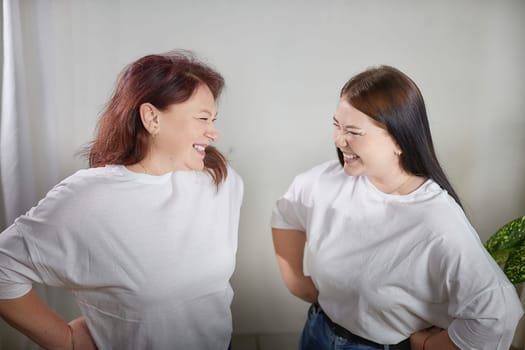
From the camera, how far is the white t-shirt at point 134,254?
0.92 metres

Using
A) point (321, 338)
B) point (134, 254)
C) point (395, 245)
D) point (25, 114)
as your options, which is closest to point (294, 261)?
point (321, 338)

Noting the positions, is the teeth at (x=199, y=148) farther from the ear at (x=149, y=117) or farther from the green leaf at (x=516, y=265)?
the green leaf at (x=516, y=265)

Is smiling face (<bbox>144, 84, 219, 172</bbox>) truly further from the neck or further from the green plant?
A: the green plant

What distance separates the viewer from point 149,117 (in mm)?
984

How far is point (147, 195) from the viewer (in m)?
1.02

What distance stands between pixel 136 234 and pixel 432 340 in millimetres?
661

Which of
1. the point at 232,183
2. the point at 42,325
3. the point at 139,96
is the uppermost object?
the point at 139,96

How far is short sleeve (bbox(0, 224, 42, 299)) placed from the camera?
901 mm

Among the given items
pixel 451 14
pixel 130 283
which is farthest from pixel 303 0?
pixel 130 283

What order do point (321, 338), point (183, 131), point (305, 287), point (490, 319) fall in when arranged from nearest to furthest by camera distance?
point (490, 319) → point (183, 131) → point (321, 338) → point (305, 287)

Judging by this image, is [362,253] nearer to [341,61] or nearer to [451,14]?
[341,61]

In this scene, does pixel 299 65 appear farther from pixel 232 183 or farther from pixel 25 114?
pixel 25 114

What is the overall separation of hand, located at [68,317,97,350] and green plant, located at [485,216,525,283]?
1.00m

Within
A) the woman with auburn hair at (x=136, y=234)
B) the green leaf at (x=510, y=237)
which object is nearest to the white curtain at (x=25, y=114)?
the woman with auburn hair at (x=136, y=234)
